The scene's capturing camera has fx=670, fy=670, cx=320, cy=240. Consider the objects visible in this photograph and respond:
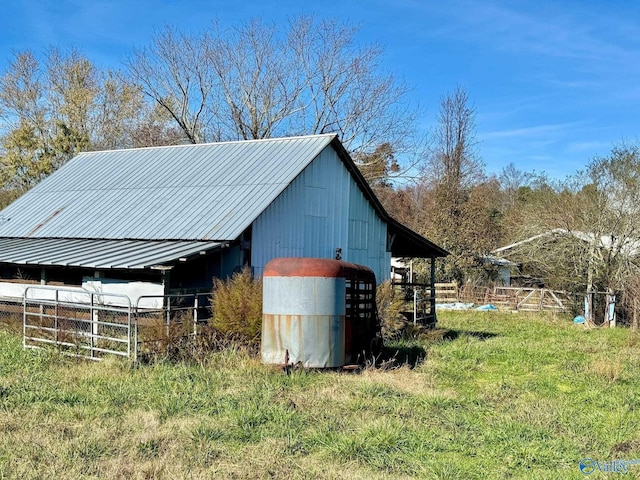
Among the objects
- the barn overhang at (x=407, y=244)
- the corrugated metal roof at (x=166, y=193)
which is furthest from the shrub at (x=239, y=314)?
the barn overhang at (x=407, y=244)

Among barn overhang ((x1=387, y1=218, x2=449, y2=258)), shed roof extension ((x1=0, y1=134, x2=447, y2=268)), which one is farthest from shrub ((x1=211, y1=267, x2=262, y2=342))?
barn overhang ((x1=387, y1=218, x2=449, y2=258))

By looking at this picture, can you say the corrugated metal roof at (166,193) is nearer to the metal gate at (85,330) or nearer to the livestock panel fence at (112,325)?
the livestock panel fence at (112,325)

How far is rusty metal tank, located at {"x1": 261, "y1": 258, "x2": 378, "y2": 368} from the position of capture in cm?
1160

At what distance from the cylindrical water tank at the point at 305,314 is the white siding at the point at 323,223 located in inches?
177

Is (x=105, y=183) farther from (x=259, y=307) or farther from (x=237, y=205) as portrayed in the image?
(x=259, y=307)

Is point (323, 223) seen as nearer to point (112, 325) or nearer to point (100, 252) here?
point (100, 252)

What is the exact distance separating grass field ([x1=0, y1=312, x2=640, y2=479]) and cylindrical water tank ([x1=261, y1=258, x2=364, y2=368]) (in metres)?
0.42

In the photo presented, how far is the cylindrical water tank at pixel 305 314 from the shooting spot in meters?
11.6

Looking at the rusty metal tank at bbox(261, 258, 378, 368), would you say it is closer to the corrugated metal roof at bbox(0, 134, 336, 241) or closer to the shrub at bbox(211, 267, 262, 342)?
the shrub at bbox(211, 267, 262, 342)

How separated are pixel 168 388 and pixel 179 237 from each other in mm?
6865

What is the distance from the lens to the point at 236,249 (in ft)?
52.3

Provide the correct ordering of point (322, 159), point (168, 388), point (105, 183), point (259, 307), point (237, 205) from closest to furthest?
point (168, 388) → point (259, 307) → point (237, 205) → point (322, 159) → point (105, 183)

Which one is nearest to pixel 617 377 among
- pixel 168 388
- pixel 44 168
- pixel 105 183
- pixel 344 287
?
pixel 344 287

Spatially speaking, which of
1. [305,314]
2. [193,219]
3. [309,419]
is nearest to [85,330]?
[193,219]
